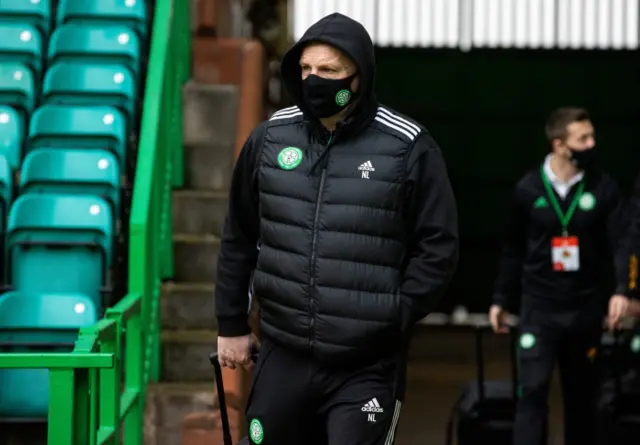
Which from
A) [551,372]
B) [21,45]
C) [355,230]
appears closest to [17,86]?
[21,45]

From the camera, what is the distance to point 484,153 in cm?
1509

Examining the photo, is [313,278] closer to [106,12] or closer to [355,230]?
[355,230]

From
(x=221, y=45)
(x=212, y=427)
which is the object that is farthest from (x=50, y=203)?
(x=221, y=45)

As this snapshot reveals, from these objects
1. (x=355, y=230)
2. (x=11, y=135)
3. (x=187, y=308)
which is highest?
(x=11, y=135)

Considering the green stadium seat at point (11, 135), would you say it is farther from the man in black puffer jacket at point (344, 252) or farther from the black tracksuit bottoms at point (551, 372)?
the man in black puffer jacket at point (344, 252)

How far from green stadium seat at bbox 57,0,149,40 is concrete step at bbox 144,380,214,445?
3.11 meters

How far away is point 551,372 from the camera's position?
5.98m

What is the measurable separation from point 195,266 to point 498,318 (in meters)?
1.90

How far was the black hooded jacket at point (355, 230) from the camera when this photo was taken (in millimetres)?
3566

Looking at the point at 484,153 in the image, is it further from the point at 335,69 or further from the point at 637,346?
the point at 335,69

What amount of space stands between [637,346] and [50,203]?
10.4ft

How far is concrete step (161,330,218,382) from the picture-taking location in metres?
6.74

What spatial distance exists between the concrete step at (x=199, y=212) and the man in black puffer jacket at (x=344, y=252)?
3758 mm

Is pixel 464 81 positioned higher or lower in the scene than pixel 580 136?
higher
